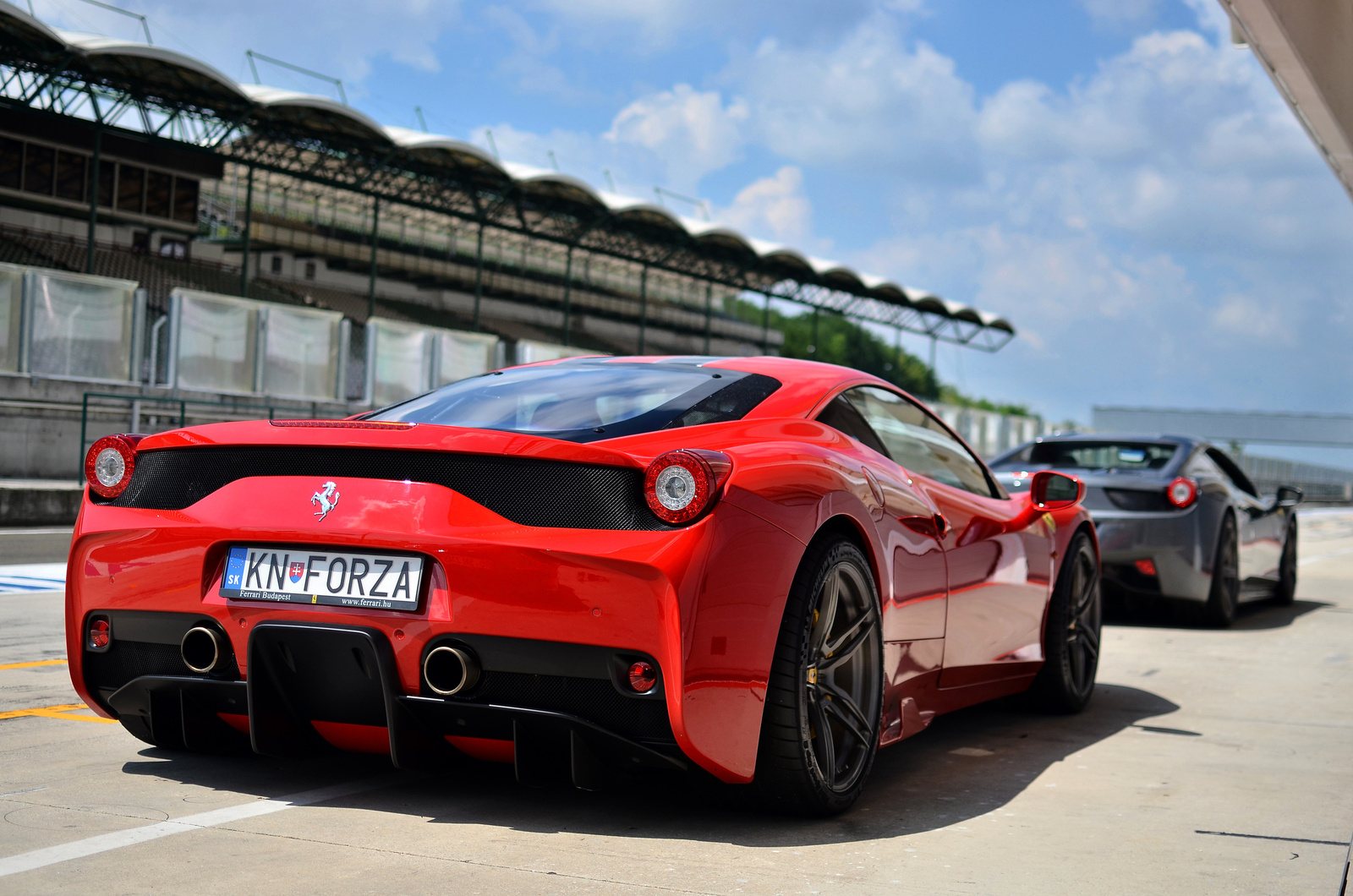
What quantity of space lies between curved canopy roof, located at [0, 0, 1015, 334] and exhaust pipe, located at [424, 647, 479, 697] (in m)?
26.7

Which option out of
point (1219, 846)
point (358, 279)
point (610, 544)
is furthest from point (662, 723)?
point (358, 279)

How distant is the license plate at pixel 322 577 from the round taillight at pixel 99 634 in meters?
0.43

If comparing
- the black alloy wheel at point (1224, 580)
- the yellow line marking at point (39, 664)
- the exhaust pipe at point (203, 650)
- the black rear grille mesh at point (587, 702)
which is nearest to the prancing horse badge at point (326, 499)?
the exhaust pipe at point (203, 650)

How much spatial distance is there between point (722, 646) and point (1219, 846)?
1442 mm

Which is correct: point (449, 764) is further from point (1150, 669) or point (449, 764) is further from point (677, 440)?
point (1150, 669)

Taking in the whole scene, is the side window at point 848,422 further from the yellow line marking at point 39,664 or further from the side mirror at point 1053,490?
the yellow line marking at point 39,664

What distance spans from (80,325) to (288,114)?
41.4 ft

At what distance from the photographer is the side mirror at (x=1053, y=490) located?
5484mm

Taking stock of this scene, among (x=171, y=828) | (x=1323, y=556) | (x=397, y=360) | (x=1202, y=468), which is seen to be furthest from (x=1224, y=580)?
(x=397, y=360)

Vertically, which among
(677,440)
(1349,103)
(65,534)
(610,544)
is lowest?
(65,534)

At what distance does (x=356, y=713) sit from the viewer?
10.9ft

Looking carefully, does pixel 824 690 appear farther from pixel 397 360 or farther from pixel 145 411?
pixel 397 360

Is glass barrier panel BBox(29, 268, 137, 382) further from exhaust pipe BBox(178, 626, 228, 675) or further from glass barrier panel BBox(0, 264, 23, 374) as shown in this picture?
exhaust pipe BBox(178, 626, 228, 675)

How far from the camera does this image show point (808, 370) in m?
4.32
